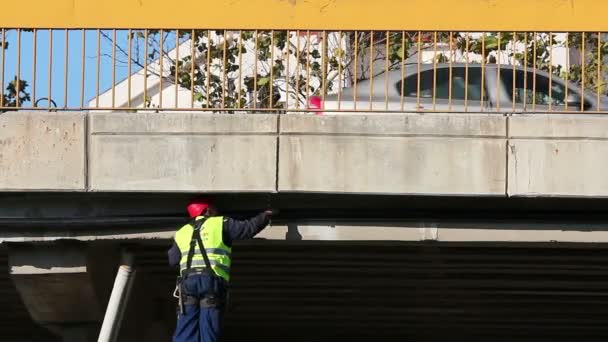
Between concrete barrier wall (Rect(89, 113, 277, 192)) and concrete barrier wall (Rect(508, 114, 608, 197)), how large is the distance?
6.71 feet

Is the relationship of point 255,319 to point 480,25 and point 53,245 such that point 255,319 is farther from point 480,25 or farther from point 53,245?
point 480,25

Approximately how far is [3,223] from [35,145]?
1034 millimetres

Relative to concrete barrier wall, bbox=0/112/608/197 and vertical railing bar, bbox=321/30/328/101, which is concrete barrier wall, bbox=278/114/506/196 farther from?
vertical railing bar, bbox=321/30/328/101

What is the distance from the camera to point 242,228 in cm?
1143

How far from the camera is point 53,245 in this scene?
1239cm

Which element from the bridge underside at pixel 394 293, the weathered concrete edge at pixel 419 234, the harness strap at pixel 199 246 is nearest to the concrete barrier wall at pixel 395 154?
the weathered concrete edge at pixel 419 234

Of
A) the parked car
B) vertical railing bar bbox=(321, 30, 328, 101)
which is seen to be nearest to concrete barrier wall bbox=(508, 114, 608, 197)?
the parked car

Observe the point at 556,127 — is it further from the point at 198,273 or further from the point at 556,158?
the point at 198,273

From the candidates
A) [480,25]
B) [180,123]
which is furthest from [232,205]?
[480,25]

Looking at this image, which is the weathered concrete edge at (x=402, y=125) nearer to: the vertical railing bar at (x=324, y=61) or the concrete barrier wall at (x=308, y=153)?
the concrete barrier wall at (x=308, y=153)

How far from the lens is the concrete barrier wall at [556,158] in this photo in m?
11.3

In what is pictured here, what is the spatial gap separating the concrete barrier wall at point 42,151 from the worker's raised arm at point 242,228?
129 cm

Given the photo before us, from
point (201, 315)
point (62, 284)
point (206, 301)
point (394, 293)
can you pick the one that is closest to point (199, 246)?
point (206, 301)

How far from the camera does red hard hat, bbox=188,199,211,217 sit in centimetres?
1162
